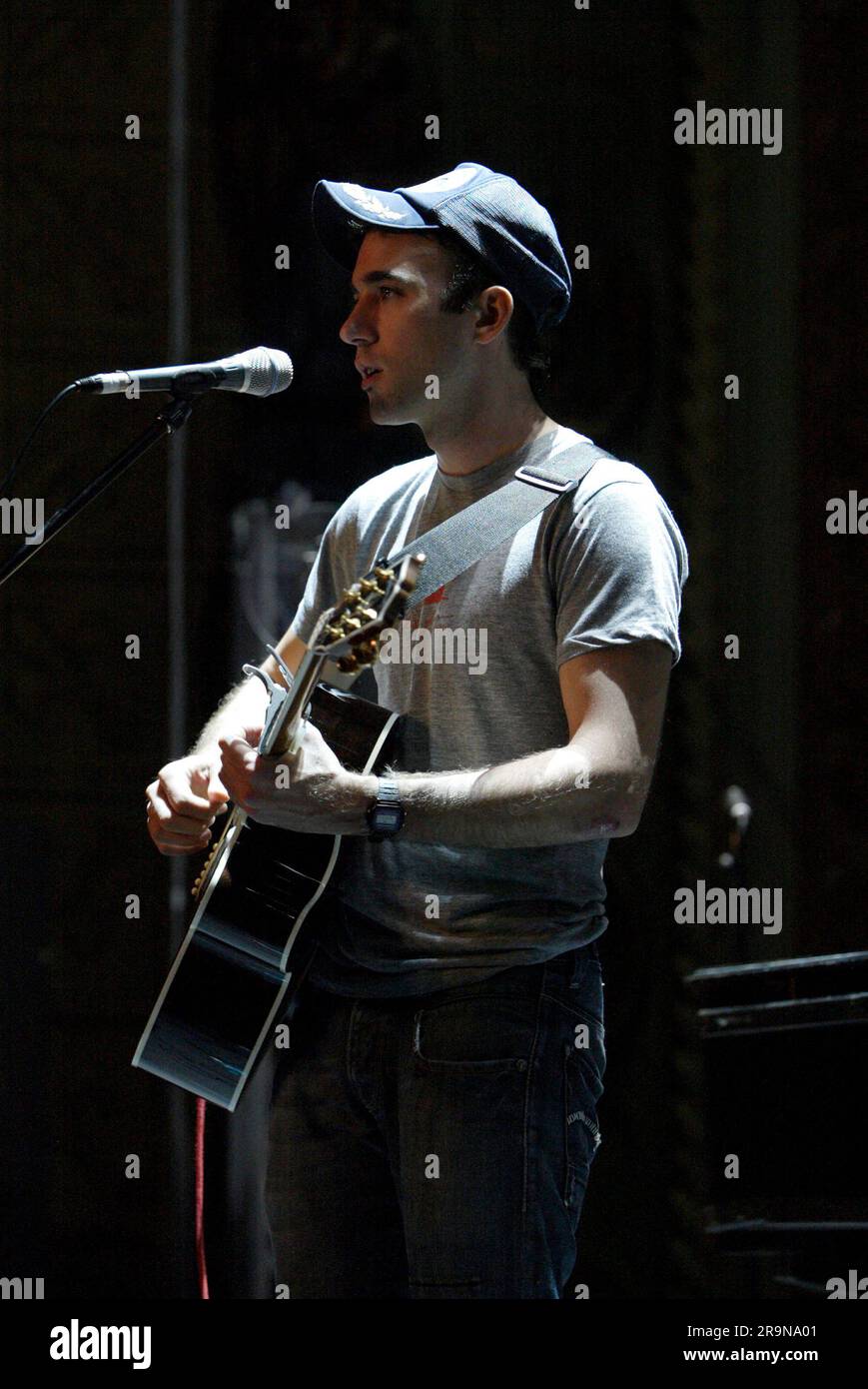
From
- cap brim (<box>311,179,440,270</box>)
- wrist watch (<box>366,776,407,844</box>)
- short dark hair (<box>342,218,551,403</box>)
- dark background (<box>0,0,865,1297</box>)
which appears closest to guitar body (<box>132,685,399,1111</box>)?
wrist watch (<box>366,776,407,844</box>)

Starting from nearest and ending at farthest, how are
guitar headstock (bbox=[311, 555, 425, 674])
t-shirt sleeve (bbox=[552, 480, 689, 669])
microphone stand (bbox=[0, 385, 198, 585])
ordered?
guitar headstock (bbox=[311, 555, 425, 674]), t-shirt sleeve (bbox=[552, 480, 689, 669]), microphone stand (bbox=[0, 385, 198, 585])

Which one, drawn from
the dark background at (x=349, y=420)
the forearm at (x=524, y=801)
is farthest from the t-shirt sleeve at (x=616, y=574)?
the dark background at (x=349, y=420)

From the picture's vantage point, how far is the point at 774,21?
3.59 metres

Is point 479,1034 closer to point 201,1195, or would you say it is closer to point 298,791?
point 298,791

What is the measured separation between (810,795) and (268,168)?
1.77 metres

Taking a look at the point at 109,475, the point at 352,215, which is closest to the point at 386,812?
the point at 109,475

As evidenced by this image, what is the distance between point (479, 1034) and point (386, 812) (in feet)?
0.95

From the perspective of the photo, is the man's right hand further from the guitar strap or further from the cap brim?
the cap brim

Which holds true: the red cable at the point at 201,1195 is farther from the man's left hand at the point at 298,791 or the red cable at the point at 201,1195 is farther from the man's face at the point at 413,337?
the man's face at the point at 413,337

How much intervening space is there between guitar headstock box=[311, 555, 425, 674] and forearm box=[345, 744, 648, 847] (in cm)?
18

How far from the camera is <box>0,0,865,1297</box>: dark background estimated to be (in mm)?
3492

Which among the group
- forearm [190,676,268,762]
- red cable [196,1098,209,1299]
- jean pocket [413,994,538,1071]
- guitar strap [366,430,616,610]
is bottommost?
red cable [196,1098,209,1299]

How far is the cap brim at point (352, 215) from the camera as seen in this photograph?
2.25 meters

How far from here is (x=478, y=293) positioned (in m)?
2.29
